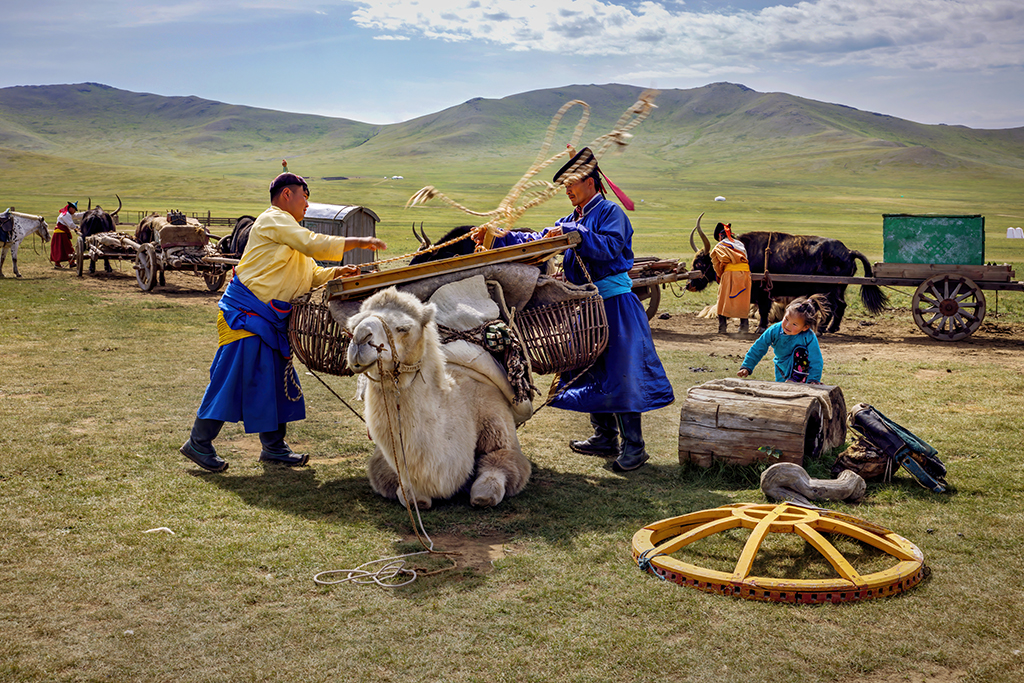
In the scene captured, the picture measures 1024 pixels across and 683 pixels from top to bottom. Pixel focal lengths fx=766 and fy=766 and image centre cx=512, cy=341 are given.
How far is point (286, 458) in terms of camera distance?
5617mm

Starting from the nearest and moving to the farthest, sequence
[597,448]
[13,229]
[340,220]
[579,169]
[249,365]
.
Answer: [249,365]
[579,169]
[597,448]
[340,220]
[13,229]

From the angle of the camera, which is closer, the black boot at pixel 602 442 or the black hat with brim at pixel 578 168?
the black hat with brim at pixel 578 168

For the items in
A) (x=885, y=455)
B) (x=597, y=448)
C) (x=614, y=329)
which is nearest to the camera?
(x=885, y=455)

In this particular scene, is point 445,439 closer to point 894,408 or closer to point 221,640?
point 221,640

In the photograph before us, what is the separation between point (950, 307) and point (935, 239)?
1057 mm

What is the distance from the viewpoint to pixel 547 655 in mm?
3027

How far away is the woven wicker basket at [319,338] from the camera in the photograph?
475 centimetres

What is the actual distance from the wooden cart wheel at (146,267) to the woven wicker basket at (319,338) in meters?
12.9

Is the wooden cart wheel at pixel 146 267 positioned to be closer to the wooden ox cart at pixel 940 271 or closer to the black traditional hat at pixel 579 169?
the wooden ox cart at pixel 940 271

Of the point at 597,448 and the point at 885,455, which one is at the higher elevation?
the point at 885,455

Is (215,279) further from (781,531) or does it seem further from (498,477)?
(781,531)

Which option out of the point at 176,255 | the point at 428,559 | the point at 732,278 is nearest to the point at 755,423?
the point at 428,559

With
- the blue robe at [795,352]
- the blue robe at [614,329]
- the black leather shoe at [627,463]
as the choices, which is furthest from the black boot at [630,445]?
the blue robe at [795,352]

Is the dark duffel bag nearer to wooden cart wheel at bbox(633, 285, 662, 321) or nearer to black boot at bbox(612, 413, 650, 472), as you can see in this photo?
black boot at bbox(612, 413, 650, 472)
